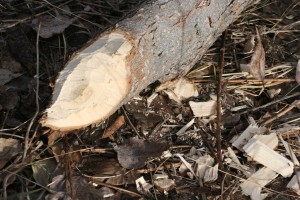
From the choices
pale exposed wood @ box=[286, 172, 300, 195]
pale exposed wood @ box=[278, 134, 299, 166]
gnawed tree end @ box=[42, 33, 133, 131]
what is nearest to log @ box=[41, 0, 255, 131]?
gnawed tree end @ box=[42, 33, 133, 131]

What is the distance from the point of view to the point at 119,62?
182cm

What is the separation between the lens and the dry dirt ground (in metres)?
1.97

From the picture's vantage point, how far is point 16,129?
2076mm

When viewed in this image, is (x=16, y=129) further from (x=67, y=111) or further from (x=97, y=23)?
(x=97, y=23)

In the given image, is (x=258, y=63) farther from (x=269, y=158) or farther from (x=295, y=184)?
(x=295, y=184)

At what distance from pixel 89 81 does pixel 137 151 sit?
441 millimetres

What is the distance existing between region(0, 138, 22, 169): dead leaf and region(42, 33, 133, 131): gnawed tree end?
0.27 meters

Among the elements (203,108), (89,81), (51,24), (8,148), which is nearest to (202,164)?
(203,108)

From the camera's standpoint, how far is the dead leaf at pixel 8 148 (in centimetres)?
197

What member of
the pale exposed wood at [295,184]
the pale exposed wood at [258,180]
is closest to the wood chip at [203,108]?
the pale exposed wood at [258,180]

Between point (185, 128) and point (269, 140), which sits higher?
point (185, 128)

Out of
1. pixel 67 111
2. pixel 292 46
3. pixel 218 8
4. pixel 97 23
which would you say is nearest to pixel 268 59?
→ pixel 292 46

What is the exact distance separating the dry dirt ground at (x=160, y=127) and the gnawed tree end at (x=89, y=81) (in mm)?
91

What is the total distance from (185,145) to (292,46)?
102cm
